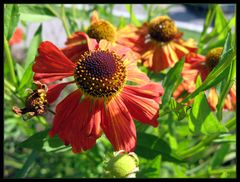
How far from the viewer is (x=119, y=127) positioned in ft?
2.35

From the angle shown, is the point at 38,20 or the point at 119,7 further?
the point at 119,7

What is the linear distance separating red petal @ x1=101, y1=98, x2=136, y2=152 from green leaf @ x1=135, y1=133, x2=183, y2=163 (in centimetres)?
16

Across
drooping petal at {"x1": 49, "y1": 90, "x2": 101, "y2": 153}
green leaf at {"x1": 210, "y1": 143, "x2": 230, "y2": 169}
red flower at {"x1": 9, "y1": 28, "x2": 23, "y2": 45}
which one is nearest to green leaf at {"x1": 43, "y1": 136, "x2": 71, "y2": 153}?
drooping petal at {"x1": 49, "y1": 90, "x2": 101, "y2": 153}

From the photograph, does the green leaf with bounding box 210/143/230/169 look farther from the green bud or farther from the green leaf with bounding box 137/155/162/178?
the green bud

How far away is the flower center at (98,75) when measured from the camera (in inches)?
29.2

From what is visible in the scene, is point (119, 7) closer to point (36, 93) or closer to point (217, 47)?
point (217, 47)

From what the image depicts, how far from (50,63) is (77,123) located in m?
0.12

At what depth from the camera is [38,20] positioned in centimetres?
107

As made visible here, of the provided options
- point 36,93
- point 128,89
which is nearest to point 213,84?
point 128,89

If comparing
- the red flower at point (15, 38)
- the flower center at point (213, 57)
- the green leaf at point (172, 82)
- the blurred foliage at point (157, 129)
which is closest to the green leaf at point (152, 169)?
the blurred foliage at point (157, 129)

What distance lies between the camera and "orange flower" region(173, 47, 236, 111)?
0.96 m

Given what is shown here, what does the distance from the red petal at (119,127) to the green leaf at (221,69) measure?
116 mm

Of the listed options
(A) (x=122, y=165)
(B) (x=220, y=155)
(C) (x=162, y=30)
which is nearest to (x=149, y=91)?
(A) (x=122, y=165)

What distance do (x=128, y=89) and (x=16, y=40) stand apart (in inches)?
40.1
